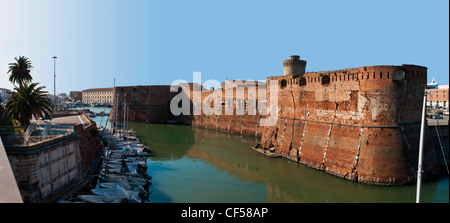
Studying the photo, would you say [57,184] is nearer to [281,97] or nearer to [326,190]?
[326,190]

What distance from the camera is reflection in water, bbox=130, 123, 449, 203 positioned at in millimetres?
20938

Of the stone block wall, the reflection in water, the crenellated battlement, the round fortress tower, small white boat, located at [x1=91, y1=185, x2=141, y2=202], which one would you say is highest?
the round fortress tower

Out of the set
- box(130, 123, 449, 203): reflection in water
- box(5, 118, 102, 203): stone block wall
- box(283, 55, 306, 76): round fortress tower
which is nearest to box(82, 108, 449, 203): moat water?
box(130, 123, 449, 203): reflection in water

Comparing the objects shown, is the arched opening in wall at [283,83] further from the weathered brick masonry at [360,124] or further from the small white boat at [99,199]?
the small white boat at [99,199]

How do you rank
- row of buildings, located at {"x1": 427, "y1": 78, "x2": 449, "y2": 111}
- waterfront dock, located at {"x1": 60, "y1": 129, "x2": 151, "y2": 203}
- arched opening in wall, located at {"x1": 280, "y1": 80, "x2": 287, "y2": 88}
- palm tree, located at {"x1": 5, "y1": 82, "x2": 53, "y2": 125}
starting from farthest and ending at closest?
row of buildings, located at {"x1": 427, "y1": 78, "x2": 449, "y2": 111} → arched opening in wall, located at {"x1": 280, "y1": 80, "x2": 287, "y2": 88} → palm tree, located at {"x1": 5, "y1": 82, "x2": 53, "y2": 125} → waterfront dock, located at {"x1": 60, "y1": 129, "x2": 151, "y2": 203}

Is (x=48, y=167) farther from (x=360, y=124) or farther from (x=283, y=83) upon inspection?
(x=283, y=83)

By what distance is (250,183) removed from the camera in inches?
979

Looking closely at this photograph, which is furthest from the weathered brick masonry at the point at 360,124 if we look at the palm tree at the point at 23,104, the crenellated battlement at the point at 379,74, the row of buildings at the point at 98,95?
the row of buildings at the point at 98,95

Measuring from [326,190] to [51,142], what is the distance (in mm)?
19737

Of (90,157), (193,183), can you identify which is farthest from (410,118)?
(90,157)

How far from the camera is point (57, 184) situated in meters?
17.4

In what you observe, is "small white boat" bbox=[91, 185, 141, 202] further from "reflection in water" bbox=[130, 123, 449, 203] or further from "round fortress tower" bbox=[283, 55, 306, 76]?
"round fortress tower" bbox=[283, 55, 306, 76]
